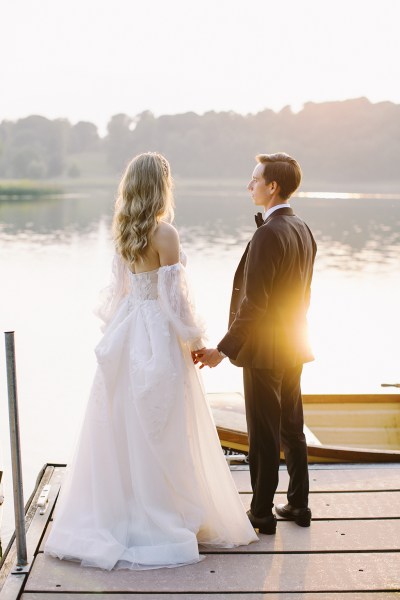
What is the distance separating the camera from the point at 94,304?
58.6 ft

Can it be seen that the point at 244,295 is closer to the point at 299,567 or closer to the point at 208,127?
the point at 299,567

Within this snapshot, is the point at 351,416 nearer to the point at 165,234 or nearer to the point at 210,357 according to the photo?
the point at 210,357

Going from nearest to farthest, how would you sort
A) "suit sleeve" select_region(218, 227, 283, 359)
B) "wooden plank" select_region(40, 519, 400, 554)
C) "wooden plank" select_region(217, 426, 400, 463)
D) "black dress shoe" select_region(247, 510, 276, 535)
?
"suit sleeve" select_region(218, 227, 283, 359) < "wooden plank" select_region(40, 519, 400, 554) < "black dress shoe" select_region(247, 510, 276, 535) < "wooden plank" select_region(217, 426, 400, 463)

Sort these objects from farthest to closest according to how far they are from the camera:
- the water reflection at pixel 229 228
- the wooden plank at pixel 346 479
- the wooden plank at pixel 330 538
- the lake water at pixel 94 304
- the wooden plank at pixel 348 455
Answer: the water reflection at pixel 229 228, the lake water at pixel 94 304, the wooden plank at pixel 348 455, the wooden plank at pixel 346 479, the wooden plank at pixel 330 538

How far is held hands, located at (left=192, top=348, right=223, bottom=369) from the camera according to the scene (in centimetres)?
348

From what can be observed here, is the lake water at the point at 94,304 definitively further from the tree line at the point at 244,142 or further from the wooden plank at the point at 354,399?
the tree line at the point at 244,142

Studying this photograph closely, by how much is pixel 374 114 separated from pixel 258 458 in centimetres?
6333

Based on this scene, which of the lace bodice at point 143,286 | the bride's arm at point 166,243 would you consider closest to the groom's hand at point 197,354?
the lace bodice at point 143,286

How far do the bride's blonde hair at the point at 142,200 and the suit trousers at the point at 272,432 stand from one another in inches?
29.4

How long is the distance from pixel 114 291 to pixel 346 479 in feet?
5.52

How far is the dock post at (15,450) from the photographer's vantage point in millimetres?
→ 3004

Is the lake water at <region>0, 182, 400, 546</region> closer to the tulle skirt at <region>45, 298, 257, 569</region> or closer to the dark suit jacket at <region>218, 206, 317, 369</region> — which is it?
the tulle skirt at <region>45, 298, 257, 569</region>

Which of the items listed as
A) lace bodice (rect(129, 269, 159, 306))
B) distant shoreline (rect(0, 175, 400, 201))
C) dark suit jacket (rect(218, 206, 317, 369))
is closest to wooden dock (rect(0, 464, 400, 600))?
→ dark suit jacket (rect(218, 206, 317, 369))

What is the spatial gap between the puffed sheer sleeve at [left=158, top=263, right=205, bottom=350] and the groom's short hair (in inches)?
21.7
